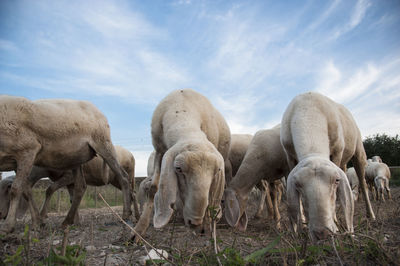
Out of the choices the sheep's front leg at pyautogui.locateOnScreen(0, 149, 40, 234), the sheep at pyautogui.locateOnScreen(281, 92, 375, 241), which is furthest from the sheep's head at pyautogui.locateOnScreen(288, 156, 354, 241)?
the sheep's front leg at pyautogui.locateOnScreen(0, 149, 40, 234)

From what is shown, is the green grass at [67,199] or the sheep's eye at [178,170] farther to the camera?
the green grass at [67,199]

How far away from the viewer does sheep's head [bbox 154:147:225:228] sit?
2.42m

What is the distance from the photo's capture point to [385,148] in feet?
103

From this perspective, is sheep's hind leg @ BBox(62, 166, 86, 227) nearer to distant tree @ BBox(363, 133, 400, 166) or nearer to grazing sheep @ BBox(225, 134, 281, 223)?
grazing sheep @ BBox(225, 134, 281, 223)

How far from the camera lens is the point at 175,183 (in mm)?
2635

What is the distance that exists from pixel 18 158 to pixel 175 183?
2.77 metres

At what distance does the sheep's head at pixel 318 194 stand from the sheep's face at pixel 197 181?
0.73 metres

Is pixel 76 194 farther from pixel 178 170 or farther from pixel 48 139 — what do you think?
pixel 178 170

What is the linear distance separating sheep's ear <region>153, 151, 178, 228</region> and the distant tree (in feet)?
111

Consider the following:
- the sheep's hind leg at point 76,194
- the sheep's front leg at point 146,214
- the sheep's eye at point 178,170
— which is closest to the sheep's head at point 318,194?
the sheep's eye at point 178,170

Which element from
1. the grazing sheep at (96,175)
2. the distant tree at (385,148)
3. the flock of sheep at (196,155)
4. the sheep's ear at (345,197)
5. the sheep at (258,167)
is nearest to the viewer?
the flock of sheep at (196,155)

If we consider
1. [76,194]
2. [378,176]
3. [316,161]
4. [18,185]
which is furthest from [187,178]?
[378,176]

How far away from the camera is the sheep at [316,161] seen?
2.38m

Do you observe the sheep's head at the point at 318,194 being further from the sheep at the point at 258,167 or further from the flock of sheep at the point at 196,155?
the sheep at the point at 258,167
